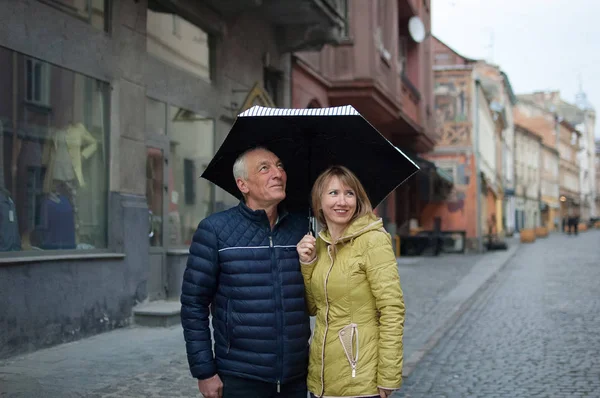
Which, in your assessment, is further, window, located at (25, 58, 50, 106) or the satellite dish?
the satellite dish

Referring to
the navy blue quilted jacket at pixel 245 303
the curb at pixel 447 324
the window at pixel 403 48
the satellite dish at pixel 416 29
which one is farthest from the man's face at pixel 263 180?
the window at pixel 403 48

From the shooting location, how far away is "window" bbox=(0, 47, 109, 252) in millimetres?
7723

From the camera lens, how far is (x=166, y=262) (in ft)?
36.6

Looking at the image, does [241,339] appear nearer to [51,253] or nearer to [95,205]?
[51,253]

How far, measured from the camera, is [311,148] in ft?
11.4

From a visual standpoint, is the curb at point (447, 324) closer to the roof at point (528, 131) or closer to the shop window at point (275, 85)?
the shop window at point (275, 85)

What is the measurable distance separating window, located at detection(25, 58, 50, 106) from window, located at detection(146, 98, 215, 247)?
2.23 meters

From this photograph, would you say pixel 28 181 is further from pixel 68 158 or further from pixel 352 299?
pixel 352 299

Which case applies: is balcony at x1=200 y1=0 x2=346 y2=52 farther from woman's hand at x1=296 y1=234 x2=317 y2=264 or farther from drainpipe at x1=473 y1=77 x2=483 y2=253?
drainpipe at x1=473 y1=77 x2=483 y2=253

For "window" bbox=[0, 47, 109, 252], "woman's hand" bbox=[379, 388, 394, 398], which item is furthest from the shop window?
"woman's hand" bbox=[379, 388, 394, 398]

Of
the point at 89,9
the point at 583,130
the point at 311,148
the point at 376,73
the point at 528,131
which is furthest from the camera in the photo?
the point at 583,130

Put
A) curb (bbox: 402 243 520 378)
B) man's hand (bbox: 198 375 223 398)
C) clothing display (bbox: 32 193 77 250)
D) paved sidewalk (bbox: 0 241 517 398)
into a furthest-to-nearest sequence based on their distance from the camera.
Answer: clothing display (bbox: 32 193 77 250) → curb (bbox: 402 243 520 378) → paved sidewalk (bbox: 0 241 517 398) → man's hand (bbox: 198 375 223 398)

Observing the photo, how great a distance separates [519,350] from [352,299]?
19.0ft

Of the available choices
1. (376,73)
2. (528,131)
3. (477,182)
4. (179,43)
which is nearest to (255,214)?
(179,43)
